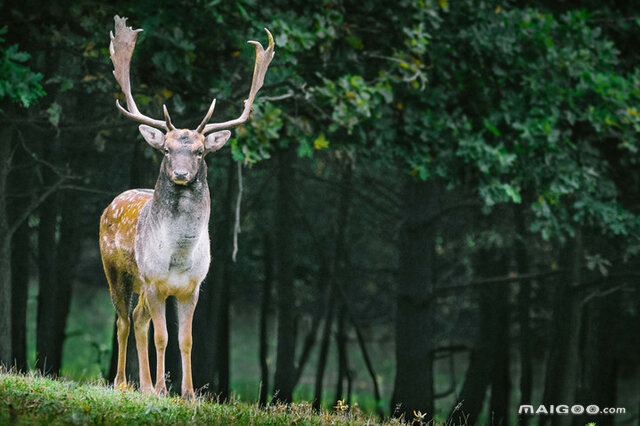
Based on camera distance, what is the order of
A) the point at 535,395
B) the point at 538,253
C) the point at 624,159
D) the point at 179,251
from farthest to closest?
the point at 535,395, the point at 538,253, the point at 624,159, the point at 179,251

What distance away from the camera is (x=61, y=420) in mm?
5918

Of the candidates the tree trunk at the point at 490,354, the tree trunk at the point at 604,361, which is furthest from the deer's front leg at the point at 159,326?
the tree trunk at the point at 604,361

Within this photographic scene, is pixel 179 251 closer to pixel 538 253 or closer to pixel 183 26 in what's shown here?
pixel 183 26

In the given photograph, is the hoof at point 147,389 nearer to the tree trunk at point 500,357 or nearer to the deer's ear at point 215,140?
the deer's ear at point 215,140

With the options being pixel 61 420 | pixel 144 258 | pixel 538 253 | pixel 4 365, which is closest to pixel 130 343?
pixel 4 365

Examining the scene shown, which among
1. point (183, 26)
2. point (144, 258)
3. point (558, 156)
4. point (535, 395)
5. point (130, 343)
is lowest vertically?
point (535, 395)

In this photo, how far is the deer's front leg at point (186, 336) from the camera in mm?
7191

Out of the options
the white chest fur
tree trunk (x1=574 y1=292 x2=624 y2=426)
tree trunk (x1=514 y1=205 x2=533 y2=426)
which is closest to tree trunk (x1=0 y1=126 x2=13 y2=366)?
the white chest fur

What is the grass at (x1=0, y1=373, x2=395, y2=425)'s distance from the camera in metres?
6.06

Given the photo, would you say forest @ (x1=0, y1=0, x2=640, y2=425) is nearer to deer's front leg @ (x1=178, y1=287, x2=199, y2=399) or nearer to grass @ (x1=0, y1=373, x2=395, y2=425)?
grass @ (x1=0, y1=373, x2=395, y2=425)

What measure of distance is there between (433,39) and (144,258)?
20.9 ft

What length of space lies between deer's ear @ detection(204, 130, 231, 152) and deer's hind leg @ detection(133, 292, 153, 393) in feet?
4.79

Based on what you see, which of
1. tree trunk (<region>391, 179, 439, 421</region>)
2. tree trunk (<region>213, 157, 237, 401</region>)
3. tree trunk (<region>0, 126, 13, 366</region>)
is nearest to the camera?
tree trunk (<region>0, 126, 13, 366</region>)

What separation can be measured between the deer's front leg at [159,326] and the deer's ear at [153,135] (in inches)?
47.5
